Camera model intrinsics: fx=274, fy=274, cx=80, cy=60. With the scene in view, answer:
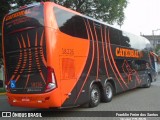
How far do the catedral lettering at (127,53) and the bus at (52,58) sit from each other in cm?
200

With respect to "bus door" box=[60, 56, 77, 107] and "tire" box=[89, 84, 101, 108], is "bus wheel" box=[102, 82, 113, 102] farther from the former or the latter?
"bus door" box=[60, 56, 77, 107]

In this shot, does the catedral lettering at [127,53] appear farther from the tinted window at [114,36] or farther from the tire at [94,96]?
the tire at [94,96]

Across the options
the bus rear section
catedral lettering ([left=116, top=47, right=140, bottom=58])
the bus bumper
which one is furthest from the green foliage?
the bus bumper

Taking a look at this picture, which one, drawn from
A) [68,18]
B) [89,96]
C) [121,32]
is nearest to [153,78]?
[121,32]

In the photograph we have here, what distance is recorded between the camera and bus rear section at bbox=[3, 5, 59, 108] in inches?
349

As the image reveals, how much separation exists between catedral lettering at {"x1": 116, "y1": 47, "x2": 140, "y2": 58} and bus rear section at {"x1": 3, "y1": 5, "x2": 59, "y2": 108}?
Answer: 547 centimetres

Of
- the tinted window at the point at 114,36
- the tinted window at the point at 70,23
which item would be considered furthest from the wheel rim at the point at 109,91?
the tinted window at the point at 70,23

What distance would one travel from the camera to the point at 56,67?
29.1 ft

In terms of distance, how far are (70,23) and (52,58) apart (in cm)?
180

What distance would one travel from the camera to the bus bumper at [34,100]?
873cm

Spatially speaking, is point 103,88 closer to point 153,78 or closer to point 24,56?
point 24,56

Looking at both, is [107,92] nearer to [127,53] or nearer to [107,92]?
[107,92]

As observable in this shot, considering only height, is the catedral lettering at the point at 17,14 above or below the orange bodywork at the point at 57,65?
above

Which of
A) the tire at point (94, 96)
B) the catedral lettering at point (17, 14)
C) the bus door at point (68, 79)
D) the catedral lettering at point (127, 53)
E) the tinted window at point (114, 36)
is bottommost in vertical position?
the tire at point (94, 96)
